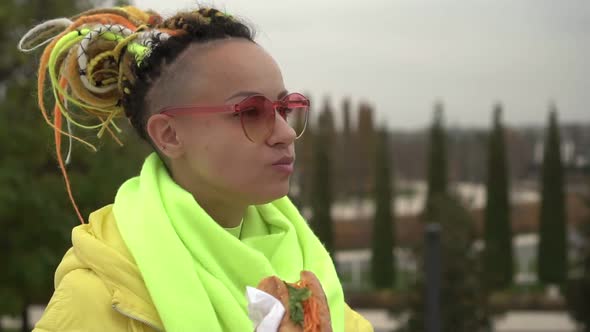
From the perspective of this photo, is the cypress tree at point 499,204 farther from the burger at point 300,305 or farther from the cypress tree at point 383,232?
the burger at point 300,305

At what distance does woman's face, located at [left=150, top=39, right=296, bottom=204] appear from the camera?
1582 millimetres

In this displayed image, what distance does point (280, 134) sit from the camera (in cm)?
159

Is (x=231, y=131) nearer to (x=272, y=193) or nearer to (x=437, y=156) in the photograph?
(x=272, y=193)

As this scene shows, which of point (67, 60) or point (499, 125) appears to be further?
point (499, 125)

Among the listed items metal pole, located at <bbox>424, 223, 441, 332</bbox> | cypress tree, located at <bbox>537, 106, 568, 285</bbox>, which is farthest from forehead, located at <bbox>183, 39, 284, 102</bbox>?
cypress tree, located at <bbox>537, 106, 568, 285</bbox>

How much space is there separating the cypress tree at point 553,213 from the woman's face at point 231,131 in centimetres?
1815

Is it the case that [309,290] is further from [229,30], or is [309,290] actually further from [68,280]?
[229,30]

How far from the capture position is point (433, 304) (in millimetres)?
7910

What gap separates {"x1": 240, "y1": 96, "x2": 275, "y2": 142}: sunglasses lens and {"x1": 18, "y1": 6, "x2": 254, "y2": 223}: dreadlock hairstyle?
19cm

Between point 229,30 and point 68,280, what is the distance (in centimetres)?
61

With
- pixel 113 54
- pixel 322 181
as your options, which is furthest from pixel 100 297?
pixel 322 181

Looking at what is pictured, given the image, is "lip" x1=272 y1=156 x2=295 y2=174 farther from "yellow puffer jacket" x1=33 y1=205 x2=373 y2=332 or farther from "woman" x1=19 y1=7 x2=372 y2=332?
"yellow puffer jacket" x1=33 y1=205 x2=373 y2=332

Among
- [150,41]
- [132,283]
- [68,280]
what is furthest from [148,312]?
[150,41]

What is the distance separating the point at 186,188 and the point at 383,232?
17721 mm
